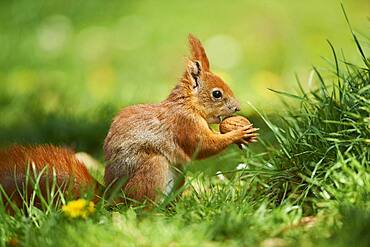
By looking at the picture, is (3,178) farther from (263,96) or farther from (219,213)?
(263,96)

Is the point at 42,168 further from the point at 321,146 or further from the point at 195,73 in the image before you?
the point at 321,146

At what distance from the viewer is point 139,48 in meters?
8.53

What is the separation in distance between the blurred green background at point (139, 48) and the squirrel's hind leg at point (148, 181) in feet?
6.99

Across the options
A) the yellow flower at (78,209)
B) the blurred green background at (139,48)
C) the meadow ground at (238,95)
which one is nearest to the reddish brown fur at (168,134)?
the meadow ground at (238,95)

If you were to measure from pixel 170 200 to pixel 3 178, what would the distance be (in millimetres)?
785

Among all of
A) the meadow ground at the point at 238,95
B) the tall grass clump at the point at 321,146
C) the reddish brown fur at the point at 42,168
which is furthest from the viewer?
the reddish brown fur at the point at 42,168

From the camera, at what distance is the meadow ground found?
297cm

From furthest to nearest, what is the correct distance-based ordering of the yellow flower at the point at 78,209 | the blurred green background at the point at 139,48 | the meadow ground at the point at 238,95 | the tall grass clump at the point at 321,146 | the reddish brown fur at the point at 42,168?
the blurred green background at the point at 139,48, the reddish brown fur at the point at 42,168, the tall grass clump at the point at 321,146, the yellow flower at the point at 78,209, the meadow ground at the point at 238,95

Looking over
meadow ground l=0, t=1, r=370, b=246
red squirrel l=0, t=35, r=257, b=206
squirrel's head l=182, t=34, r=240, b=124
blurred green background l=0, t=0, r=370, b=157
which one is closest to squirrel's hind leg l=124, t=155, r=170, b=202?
red squirrel l=0, t=35, r=257, b=206

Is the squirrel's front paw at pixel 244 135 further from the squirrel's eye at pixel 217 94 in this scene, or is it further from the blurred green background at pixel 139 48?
the blurred green background at pixel 139 48

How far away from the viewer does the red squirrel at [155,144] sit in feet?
11.7

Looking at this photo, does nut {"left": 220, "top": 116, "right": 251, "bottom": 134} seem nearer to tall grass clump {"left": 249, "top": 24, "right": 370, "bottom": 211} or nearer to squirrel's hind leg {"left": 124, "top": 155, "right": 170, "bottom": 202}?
tall grass clump {"left": 249, "top": 24, "right": 370, "bottom": 211}

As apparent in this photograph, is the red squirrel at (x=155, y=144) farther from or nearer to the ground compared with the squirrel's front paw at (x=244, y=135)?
farther from the ground

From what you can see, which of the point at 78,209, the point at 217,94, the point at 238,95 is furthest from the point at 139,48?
the point at 78,209
